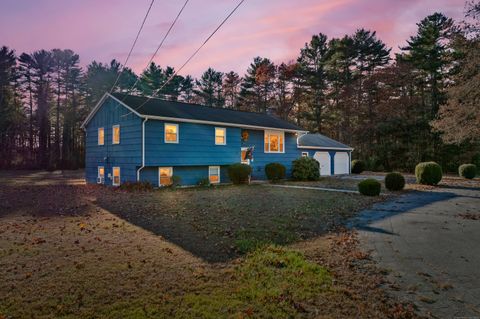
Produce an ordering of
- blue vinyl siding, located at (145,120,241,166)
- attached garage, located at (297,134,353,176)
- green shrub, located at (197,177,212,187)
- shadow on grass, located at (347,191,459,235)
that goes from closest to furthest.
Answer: shadow on grass, located at (347,191,459,235)
blue vinyl siding, located at (145,120,241,166)
green shrub, located at (197,177,212,187)
attached garage, located at (297,134,353,176)

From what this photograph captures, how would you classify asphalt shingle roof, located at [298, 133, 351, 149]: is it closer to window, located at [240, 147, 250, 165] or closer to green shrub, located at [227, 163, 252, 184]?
window, located at [240, 147, 250, 165]

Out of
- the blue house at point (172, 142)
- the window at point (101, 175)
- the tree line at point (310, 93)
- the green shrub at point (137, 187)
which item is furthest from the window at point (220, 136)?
the tree line at point (310, 93)

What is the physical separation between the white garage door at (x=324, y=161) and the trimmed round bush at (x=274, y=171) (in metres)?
7.76

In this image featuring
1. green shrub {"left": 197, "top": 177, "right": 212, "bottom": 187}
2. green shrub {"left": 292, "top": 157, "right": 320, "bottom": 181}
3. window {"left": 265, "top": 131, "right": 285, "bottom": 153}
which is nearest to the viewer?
green shrub {"left": 197, "top": 177, "right": 212, "bottom": 187}

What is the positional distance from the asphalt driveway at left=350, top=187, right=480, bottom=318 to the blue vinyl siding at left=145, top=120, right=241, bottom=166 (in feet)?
37.8

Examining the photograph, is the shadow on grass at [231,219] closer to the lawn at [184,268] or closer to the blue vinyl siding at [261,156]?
the lawn at [184,268]

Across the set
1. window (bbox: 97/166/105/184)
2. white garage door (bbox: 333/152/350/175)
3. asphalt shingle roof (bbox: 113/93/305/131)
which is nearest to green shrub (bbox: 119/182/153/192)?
asphalt shingle roof (bbox: 113/93/305/131)

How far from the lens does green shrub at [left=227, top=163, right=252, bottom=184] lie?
19797 millimetres

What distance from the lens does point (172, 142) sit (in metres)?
17.8

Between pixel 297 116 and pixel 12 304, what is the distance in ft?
149

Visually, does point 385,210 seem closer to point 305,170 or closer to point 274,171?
point 274,171

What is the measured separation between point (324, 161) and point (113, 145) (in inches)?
785

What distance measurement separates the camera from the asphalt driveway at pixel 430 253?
3.71 m

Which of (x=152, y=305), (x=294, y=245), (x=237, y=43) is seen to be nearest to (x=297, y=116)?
(x=237, y=43)
